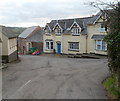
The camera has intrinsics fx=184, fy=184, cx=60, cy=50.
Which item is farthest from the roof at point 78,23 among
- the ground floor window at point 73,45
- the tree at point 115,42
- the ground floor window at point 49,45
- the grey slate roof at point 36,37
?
the tree at point 115,42

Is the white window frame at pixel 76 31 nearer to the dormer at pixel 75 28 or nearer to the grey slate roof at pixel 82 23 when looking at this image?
the dormer at pixel 75 28

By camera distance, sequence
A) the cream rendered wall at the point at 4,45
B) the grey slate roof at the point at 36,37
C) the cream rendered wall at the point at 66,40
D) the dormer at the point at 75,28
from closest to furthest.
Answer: the cream rendered wall at the point at 4,45
the cream rendered wall at the point at 66,40
the dormer at the point at 75,28
the grey slate roof at the point at 36,37

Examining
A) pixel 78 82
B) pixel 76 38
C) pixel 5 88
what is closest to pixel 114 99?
pixel 78 82

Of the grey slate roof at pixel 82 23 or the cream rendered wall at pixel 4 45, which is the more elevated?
the grey slate roof at pixel 82 23

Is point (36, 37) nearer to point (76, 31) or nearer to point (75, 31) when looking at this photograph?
point (75, 31)

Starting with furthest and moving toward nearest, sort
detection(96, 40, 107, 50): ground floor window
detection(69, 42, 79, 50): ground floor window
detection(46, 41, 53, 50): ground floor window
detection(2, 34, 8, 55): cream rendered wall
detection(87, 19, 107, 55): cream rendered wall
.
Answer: detection(46, 41, 53, 50): ground floor window → detection(69, 42, 79, 50): ground floor window → detection(87, 19, 107, 55): cream rendered wall → detection(96, 40, 107, 50): ground floor window → detection(2, 34, 8, 55): cream rendered wall

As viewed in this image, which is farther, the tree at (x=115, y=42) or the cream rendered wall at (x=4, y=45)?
the cream rendered wall at (x=4, y=45)

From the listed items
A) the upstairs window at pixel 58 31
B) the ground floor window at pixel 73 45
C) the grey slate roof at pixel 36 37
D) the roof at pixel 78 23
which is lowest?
the ground floor window at pixel 73 45

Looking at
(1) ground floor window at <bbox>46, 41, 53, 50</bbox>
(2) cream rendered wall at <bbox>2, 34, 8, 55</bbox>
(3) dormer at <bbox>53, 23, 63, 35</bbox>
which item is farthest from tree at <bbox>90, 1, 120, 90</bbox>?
(1) ground floor window at <bbox>46, 41, 53, 50</bbox>

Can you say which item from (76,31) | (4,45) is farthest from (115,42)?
(76,31)

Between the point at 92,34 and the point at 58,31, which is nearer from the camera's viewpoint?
the point at 92,34

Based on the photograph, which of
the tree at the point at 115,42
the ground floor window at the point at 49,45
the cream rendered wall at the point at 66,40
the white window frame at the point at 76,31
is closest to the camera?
the tree at the point at 115,42

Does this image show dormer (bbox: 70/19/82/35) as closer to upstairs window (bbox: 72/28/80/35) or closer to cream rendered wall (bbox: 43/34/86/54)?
upstairs window (bbox: 72/28/80/35)

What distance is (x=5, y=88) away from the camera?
13.0 m
